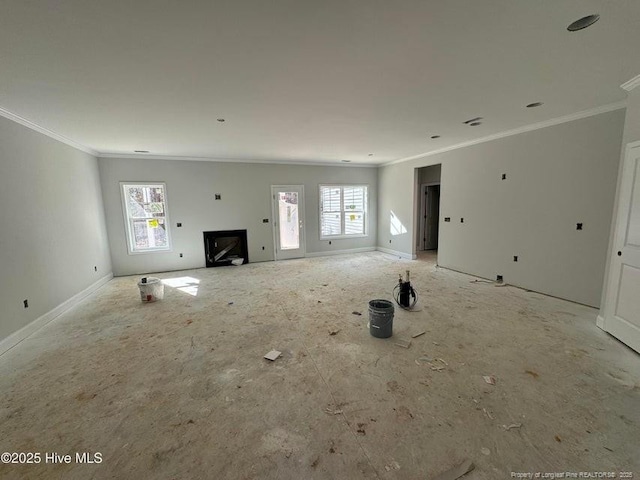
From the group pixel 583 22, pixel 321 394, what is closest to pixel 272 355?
pixel 321 394

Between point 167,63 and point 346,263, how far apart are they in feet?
17.1

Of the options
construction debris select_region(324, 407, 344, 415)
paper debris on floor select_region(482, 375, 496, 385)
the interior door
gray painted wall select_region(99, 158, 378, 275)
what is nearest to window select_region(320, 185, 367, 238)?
gray painted wall select_region(99, 158, 378, 275)

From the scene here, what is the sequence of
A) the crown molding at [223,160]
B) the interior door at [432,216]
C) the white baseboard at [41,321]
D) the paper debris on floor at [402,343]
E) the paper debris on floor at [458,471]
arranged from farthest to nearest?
1. the interior door at [432,216]
2. the crown molding at [223,160]
3. the white baseboard at [41,321]
4. the paper debris on floor at [402,343]
5. the paper debris on floor at [458,471]

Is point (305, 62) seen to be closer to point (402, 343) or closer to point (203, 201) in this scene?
point (402, 343)

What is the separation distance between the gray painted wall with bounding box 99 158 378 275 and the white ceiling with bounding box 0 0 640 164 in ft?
6.56

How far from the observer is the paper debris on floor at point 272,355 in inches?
98.1

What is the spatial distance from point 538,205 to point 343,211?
4.57 meters

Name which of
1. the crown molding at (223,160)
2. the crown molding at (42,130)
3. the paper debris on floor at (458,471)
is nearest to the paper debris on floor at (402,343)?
the paper debris on floor at (458,471)

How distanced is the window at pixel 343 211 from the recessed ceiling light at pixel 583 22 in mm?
5783

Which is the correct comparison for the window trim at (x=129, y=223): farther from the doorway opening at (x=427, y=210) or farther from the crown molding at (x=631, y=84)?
the crown molding at (x=631, y=84)

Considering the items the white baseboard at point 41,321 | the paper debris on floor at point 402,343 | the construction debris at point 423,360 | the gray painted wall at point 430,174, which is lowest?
the construction debris at point 423,360

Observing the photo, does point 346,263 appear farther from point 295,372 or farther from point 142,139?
point 142,139

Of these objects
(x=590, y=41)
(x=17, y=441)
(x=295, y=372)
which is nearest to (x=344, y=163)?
(x=590, y=41)

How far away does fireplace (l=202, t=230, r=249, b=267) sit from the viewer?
251 inches
